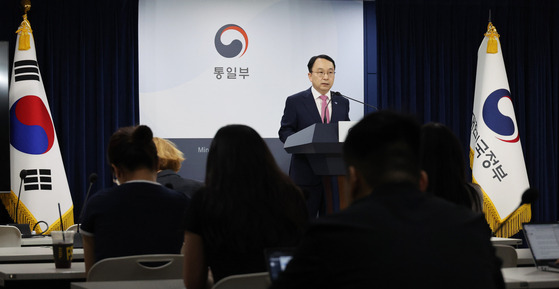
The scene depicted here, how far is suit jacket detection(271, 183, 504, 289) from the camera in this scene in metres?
1.09

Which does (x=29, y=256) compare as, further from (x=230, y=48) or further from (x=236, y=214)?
(x=230, y=48)

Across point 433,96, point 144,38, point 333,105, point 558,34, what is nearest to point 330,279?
point 333,105

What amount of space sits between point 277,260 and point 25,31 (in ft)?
18.4

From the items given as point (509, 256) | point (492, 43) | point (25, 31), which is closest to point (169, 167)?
point (509, 256)

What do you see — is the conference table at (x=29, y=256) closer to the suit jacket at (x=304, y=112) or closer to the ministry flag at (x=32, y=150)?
the suit jacket at (x=304, y=112)

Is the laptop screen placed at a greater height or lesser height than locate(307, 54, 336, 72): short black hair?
lesser

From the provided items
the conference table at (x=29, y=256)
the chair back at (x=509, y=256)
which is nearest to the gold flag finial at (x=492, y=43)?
the chair back at (x=509, y=256)

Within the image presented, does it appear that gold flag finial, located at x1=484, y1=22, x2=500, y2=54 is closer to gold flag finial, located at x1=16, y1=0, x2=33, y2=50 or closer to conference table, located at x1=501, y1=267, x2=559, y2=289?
gold flag finial, located at x1=16, y1=0, x2=33, y2=50

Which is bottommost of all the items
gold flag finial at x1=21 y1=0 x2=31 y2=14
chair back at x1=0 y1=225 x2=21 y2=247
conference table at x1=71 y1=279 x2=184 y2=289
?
chair back at x1=0 y1=225 x2=21 y2=247

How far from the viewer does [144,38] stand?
22.5 ft

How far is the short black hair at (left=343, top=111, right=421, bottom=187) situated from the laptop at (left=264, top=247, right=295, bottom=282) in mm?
231

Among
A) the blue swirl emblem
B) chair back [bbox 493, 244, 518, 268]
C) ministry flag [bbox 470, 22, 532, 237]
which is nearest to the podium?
chair back [bbox 493, 244, 518, 268]

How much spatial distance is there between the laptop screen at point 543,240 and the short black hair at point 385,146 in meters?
1.60

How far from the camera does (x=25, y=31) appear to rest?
→ 6336mm
